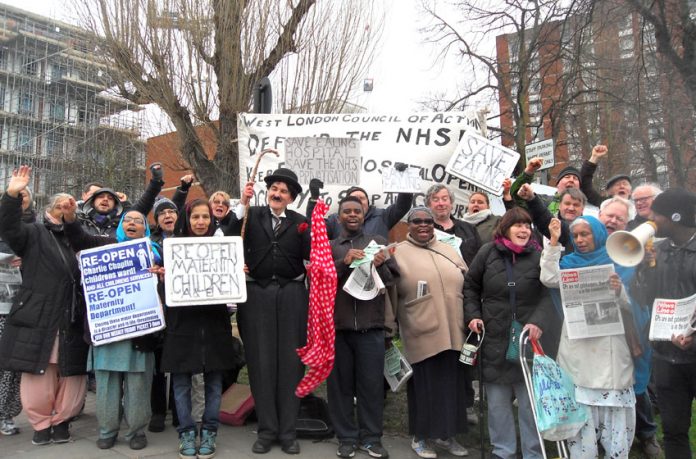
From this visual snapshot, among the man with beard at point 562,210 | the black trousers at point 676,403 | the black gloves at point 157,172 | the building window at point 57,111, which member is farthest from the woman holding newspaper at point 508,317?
the building window at point 57,111

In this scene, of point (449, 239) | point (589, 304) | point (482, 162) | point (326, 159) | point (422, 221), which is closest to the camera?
point (589, 304)

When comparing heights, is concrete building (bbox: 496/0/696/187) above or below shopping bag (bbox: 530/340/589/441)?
above

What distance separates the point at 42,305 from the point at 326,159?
291 centimetres

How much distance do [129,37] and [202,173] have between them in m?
2.58

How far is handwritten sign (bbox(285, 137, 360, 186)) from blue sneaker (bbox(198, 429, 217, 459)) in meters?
2.71

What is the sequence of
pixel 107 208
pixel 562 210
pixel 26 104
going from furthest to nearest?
pixel 26 104 < pixel 107 208 < pixel 562 210

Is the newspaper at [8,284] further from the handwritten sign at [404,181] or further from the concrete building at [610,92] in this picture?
the concrete building at [610,92]

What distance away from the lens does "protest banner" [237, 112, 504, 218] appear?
6375 millimetres

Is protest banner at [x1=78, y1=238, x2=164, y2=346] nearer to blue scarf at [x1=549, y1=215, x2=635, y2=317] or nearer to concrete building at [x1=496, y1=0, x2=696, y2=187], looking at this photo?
blue scarf at [x1=549, y1=215, x2=635, y2=317]

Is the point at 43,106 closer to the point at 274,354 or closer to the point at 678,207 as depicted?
the point at 274,354

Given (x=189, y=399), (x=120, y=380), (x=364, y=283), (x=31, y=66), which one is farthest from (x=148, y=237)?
(x=31, y=66)

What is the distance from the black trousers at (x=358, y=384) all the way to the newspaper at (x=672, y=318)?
1.84m

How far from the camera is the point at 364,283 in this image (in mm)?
4453

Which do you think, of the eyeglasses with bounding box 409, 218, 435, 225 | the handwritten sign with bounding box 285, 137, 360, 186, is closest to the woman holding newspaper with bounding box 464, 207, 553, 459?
the eyeglasses with bounding box 409, 218, 435, 225
